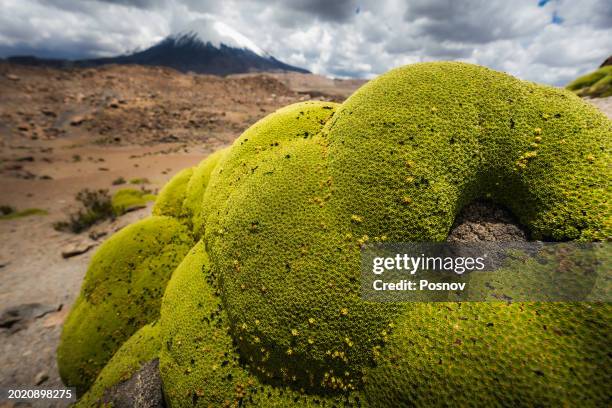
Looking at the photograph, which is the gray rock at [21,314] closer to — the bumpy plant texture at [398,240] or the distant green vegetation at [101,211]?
the distant green vegetation at [101,211]

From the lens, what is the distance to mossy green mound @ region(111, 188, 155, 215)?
14109 mm

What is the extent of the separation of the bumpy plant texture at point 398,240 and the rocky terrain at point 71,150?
5436 millimetres

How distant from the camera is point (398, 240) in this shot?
3.02 m

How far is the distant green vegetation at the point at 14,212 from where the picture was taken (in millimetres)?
14945

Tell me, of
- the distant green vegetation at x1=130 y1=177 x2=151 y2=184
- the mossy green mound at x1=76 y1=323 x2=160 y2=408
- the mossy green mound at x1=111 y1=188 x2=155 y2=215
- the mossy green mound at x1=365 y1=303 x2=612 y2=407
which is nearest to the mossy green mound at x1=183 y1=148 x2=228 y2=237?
the mossy green mound at x1=76 y1=323 x2=160 y2=408

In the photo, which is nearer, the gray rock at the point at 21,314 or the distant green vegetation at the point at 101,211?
the gray rock at the point at 21,314

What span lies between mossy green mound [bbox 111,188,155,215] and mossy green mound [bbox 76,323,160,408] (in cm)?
1096

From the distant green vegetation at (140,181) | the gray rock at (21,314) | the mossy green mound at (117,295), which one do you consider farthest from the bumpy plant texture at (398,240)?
the distant green vegetation at (140,181)

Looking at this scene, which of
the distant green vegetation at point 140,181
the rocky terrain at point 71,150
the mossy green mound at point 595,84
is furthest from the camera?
the distant green vegetation at point 140,181

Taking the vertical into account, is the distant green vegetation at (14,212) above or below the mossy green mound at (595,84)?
below

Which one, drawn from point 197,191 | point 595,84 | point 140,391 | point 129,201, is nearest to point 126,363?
point 140,391

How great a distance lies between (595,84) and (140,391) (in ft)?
65.1

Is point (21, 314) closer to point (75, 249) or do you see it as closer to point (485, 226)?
point (75, 249)

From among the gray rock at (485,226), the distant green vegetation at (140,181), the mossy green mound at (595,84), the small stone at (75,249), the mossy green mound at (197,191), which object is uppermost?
the mossy green mound at (595,84)
